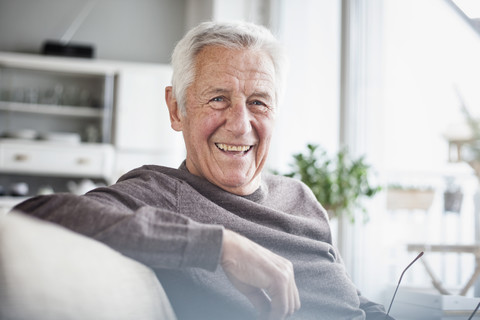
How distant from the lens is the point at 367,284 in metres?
3.10

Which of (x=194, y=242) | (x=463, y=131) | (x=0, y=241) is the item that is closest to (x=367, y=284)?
(x=463, y=131)

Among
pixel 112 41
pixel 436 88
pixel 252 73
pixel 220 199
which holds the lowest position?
pixel 220 199

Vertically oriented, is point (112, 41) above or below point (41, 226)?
above

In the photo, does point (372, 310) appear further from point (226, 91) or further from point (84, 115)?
point (84, 115)

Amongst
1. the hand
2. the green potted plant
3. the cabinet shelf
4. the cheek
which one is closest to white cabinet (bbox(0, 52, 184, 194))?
the cabinet shelf

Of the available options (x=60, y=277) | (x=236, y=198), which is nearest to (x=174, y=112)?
(x=236, y=198)

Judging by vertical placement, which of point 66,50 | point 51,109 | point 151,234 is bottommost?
point 151,234

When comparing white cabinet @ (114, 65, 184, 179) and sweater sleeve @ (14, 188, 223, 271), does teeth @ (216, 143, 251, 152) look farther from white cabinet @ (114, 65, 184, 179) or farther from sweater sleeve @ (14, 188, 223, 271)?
white cabinet @ (114, 65, 184, 179)

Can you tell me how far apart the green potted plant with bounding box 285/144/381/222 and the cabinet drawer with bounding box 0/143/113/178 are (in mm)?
2963

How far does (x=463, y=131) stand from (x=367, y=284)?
98 centimetres

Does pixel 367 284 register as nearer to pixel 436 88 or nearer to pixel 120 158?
pixel 436 88

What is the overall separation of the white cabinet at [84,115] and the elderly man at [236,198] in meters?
4.21

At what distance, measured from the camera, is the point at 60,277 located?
2.16 ft

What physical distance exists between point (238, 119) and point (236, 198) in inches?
7.0
